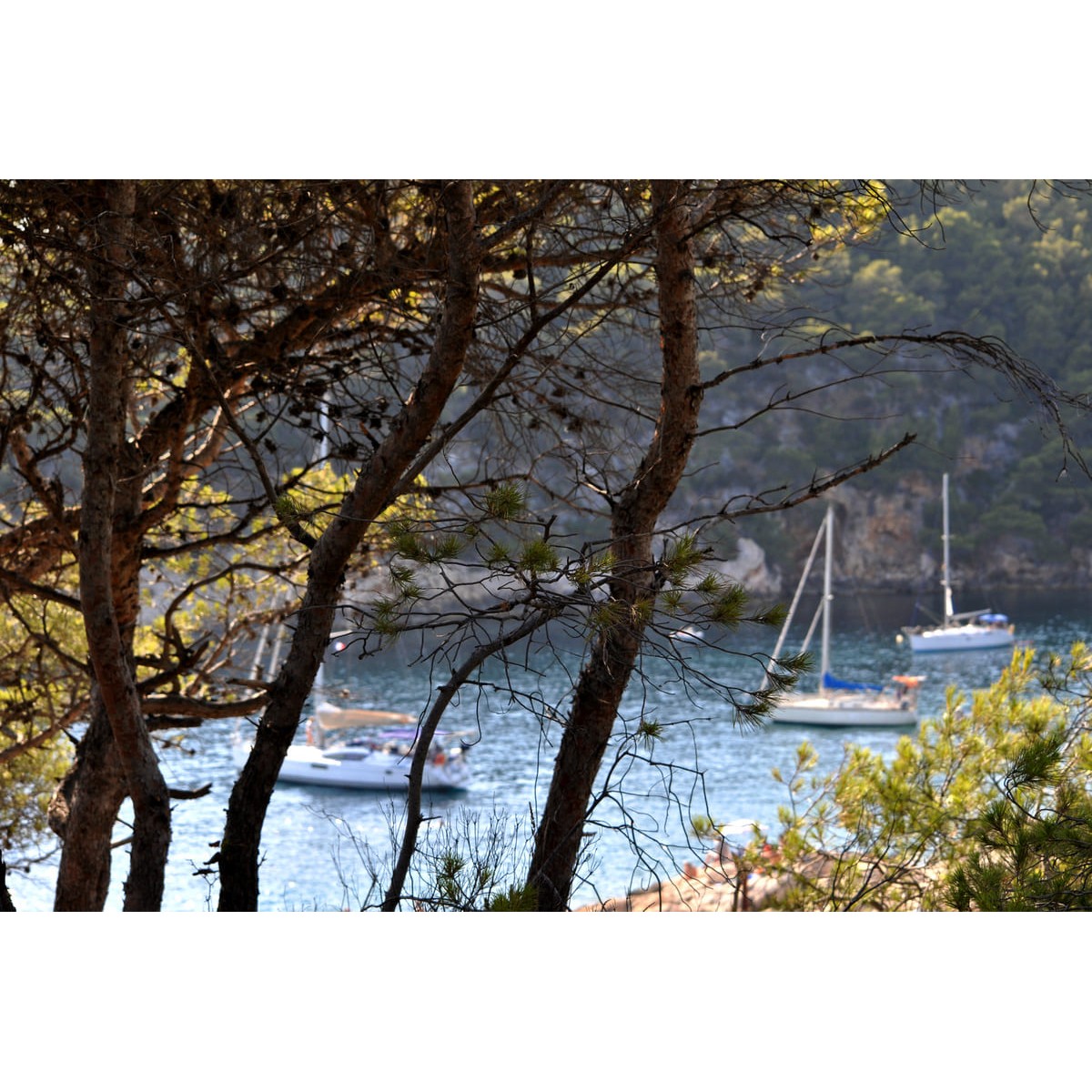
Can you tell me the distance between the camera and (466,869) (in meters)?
1.56

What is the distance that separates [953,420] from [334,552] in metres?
23.2

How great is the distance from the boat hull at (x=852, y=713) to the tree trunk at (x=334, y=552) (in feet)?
50.6

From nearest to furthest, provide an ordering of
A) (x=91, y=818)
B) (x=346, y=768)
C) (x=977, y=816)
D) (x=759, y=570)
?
(x=91, y=818) < (x=977, y=816) < (x=346, y=768) < (x=759, y=570)

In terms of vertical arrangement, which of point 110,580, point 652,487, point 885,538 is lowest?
point 110,580

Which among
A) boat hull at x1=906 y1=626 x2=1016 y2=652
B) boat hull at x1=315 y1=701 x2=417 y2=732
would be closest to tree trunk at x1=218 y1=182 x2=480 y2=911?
boat hull at x1=315 y1=701 x2=417 y2=732

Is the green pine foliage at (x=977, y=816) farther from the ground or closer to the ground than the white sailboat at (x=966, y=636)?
farther from the ground

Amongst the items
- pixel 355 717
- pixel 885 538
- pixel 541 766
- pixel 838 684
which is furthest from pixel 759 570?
pixel 541 766

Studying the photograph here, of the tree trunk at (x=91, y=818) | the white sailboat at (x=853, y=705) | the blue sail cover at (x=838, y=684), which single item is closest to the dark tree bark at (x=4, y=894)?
the tree trunk at (x=91, y=818)

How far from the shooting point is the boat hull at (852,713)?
659 inches

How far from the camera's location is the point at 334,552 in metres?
1.83

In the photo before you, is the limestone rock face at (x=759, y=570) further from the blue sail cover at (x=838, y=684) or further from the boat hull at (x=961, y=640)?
the blue sail cover at (x=838, y=684)

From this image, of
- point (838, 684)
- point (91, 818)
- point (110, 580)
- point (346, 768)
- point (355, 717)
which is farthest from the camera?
point (838, 684)

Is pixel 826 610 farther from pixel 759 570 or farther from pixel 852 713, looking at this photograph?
pixel 759 570
